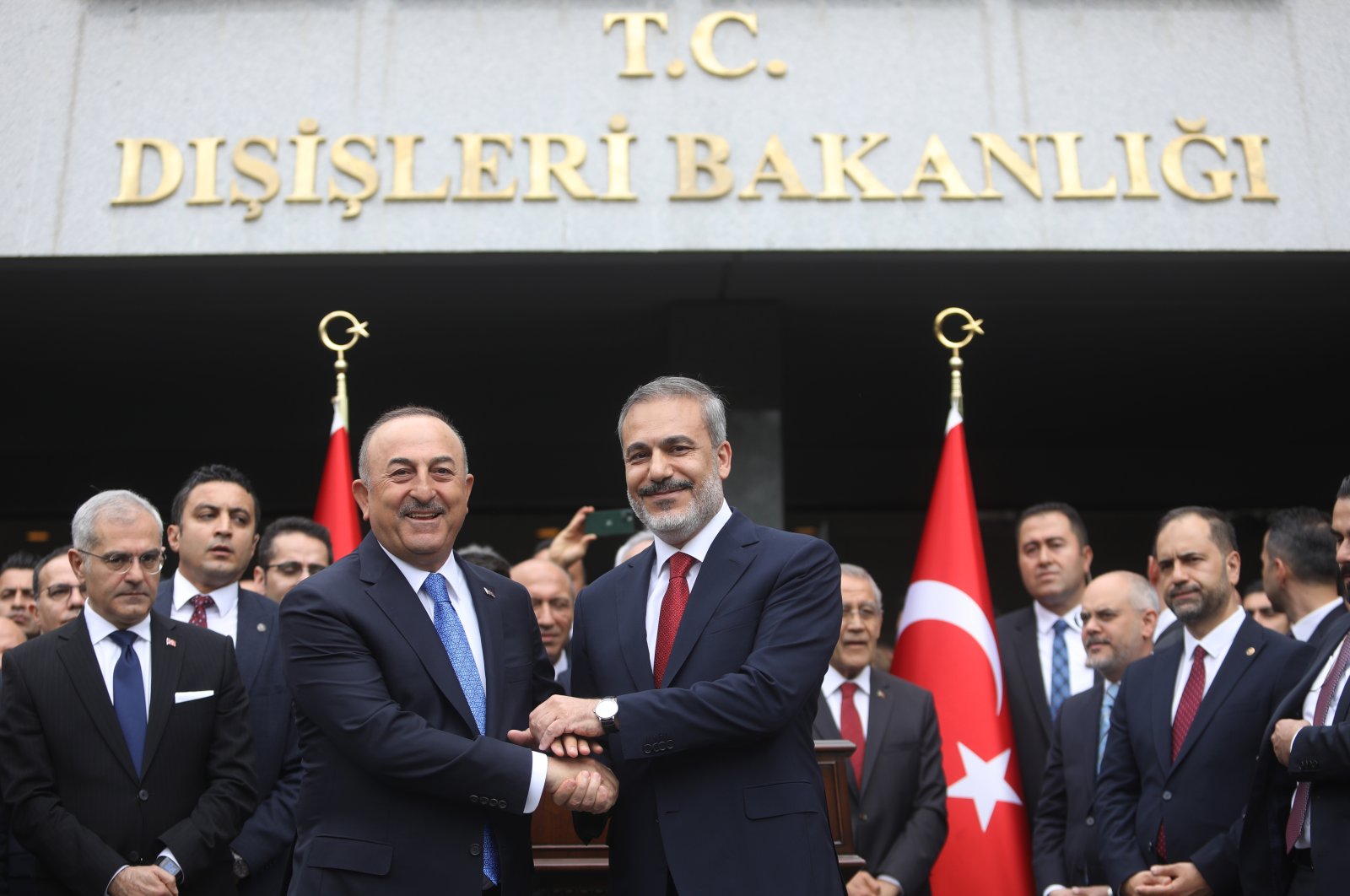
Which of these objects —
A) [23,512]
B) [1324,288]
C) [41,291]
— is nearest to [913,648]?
[1324,288]

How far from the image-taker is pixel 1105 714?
5508mm

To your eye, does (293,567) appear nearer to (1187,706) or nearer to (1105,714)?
(1105,714)

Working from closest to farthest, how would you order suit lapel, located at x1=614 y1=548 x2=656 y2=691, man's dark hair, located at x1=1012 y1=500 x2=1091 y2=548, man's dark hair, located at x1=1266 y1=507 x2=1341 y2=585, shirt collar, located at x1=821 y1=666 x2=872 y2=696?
suit lapel, located at x1=614 y1=548 x2=656 y2=691
man's dark hair, located at x1=1266 y1=507 x2=1341 y2=585
shirt collar, located at x1=821 y1=666 x2=872 y2=696
man's dark hair, located at x1=1012 y1=500 x2=1091 y2=548

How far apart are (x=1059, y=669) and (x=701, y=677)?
3434 mm

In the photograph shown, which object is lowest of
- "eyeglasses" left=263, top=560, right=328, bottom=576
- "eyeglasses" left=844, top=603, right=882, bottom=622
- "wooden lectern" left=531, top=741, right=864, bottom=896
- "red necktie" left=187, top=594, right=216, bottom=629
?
"wooden lectern" left=531, top=741, right=864, bottom=896

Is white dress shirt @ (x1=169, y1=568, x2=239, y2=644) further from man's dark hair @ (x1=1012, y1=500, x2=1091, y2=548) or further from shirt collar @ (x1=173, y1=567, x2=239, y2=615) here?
man's dark hair @ (x1=1012, y1=500, x2=1091, y2=548)

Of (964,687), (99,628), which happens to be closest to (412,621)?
(99,628)

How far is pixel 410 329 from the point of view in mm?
8664

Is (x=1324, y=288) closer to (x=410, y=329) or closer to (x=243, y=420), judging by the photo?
(x=410, y=329)

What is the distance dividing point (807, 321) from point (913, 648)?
2.67 m

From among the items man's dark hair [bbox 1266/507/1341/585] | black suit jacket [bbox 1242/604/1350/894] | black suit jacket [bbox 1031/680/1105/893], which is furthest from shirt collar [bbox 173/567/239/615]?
man's dark hair [bbox 1266/507/1341/585]

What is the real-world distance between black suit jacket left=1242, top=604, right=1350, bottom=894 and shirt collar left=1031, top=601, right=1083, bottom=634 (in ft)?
5.92

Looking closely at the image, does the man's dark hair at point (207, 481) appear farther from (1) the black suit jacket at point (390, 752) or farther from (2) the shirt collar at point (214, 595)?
(1) the black suit jacket at point (390, 752)

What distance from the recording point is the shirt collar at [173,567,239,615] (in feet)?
17.3
